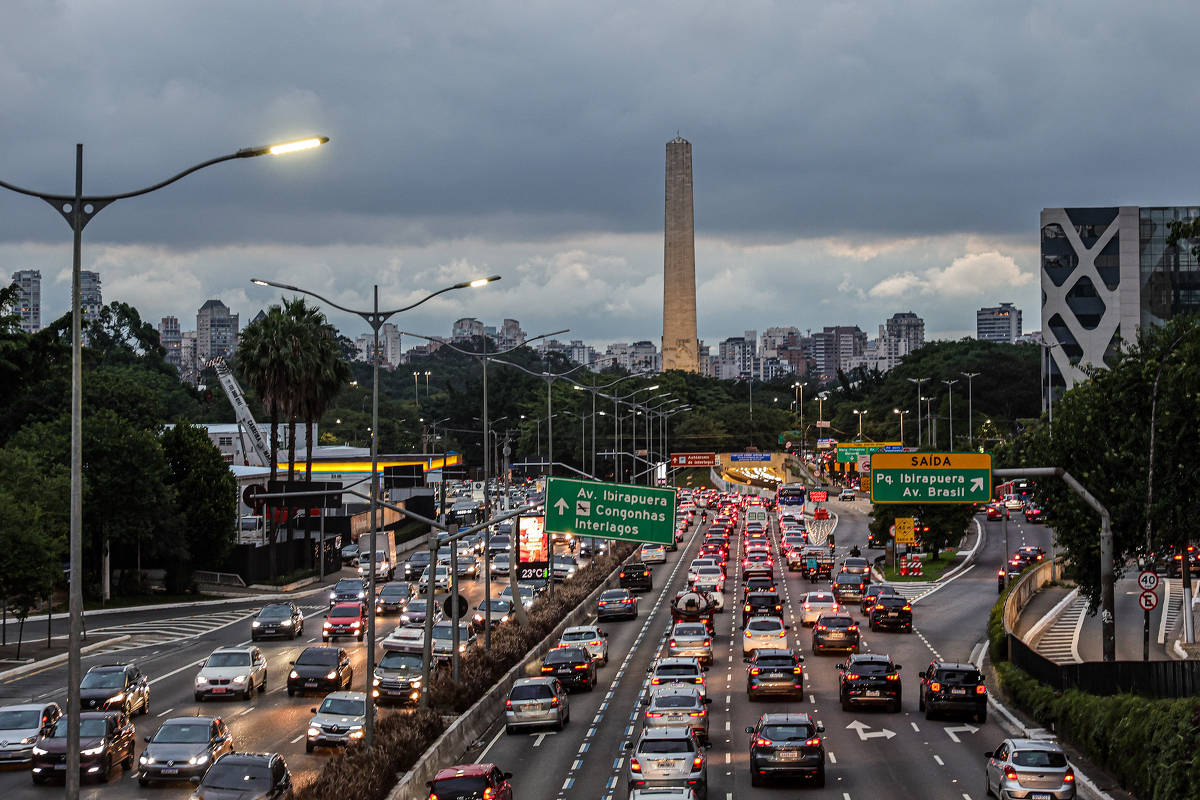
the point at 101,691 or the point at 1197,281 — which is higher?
the point at 1197,281

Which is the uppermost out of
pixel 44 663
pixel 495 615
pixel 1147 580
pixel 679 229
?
pixel 679 229

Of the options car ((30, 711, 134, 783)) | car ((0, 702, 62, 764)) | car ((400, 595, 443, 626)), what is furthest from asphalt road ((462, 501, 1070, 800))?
car ((0, 702, 62, 764))

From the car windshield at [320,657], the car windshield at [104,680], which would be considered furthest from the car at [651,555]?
the car windshield at [104,680]

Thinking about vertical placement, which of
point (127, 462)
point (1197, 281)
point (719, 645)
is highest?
point (1197, 281)

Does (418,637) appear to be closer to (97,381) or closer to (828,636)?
(828,636)

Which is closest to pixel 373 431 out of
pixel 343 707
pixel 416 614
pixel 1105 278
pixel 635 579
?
pixel 343 707

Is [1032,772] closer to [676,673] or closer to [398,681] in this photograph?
[676,673]

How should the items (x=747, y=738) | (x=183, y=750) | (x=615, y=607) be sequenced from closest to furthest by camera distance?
1. (x=183, y=750)
2. (x=747, y=738)
3. (x=615, y=607)

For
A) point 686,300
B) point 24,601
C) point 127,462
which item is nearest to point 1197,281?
point 686,300
